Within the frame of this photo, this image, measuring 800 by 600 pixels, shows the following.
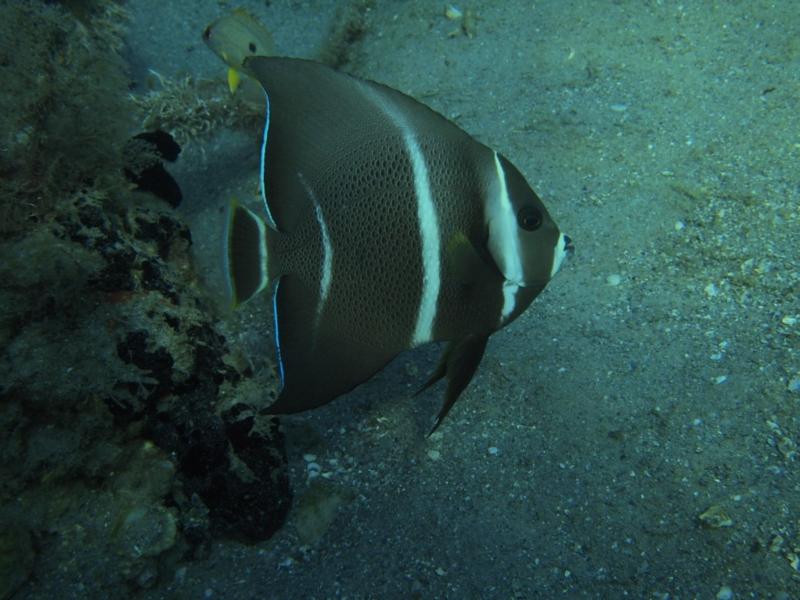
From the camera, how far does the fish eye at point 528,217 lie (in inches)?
67.7

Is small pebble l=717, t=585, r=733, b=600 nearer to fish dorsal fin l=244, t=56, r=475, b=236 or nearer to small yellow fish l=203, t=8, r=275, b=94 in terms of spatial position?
fish dorsal fin l=244, t=56, r=475, b=236

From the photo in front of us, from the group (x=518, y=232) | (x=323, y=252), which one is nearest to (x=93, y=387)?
(x=323, y=252)

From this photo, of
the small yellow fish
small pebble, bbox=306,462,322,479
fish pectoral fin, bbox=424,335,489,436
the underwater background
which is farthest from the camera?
the small yellow fish

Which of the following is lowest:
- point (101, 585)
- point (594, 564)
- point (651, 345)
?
point (101, 585)

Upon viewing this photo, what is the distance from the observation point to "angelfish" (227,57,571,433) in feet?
5.61

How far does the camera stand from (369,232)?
5.67ft

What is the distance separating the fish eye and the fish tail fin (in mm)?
835

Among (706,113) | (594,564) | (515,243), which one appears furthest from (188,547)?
(706,113)

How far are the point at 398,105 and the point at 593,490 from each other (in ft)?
6.44

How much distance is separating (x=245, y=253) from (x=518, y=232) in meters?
0.90

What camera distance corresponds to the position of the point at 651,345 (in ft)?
9.98

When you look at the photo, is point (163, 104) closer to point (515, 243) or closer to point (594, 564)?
point (515, 243)

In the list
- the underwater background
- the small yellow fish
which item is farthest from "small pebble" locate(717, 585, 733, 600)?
the small yellow fish

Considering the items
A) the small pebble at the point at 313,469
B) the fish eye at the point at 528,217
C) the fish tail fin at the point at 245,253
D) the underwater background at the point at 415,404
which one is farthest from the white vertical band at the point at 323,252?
the small pebble at the point at 313,469
